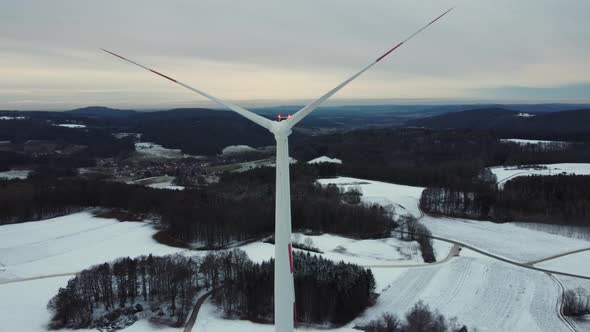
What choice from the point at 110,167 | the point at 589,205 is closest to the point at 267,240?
the point at 589,205

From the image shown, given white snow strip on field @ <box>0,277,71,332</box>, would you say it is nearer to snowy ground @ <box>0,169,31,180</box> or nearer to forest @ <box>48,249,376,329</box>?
forest @ <box>48,249,376,329</box>

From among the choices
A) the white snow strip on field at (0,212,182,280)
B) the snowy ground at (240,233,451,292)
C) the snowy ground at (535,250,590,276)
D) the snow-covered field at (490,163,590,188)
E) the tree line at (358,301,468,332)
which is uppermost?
the snow-covered field at (490,163,590,188)

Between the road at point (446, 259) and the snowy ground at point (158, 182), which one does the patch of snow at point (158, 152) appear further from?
the road at point (446, 259)

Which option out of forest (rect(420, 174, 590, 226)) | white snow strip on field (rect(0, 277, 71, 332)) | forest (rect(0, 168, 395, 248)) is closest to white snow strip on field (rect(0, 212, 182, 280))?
white snow strip on field (rect(0, 277, 71, 332))

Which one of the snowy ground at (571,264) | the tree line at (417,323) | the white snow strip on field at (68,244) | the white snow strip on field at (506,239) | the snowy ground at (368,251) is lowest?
the white snow strip on field at (506,239)

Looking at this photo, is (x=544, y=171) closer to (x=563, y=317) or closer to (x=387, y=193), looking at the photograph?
(x=387, y=193)

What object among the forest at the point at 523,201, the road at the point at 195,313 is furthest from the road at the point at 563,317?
the forest at the point at 523,201
